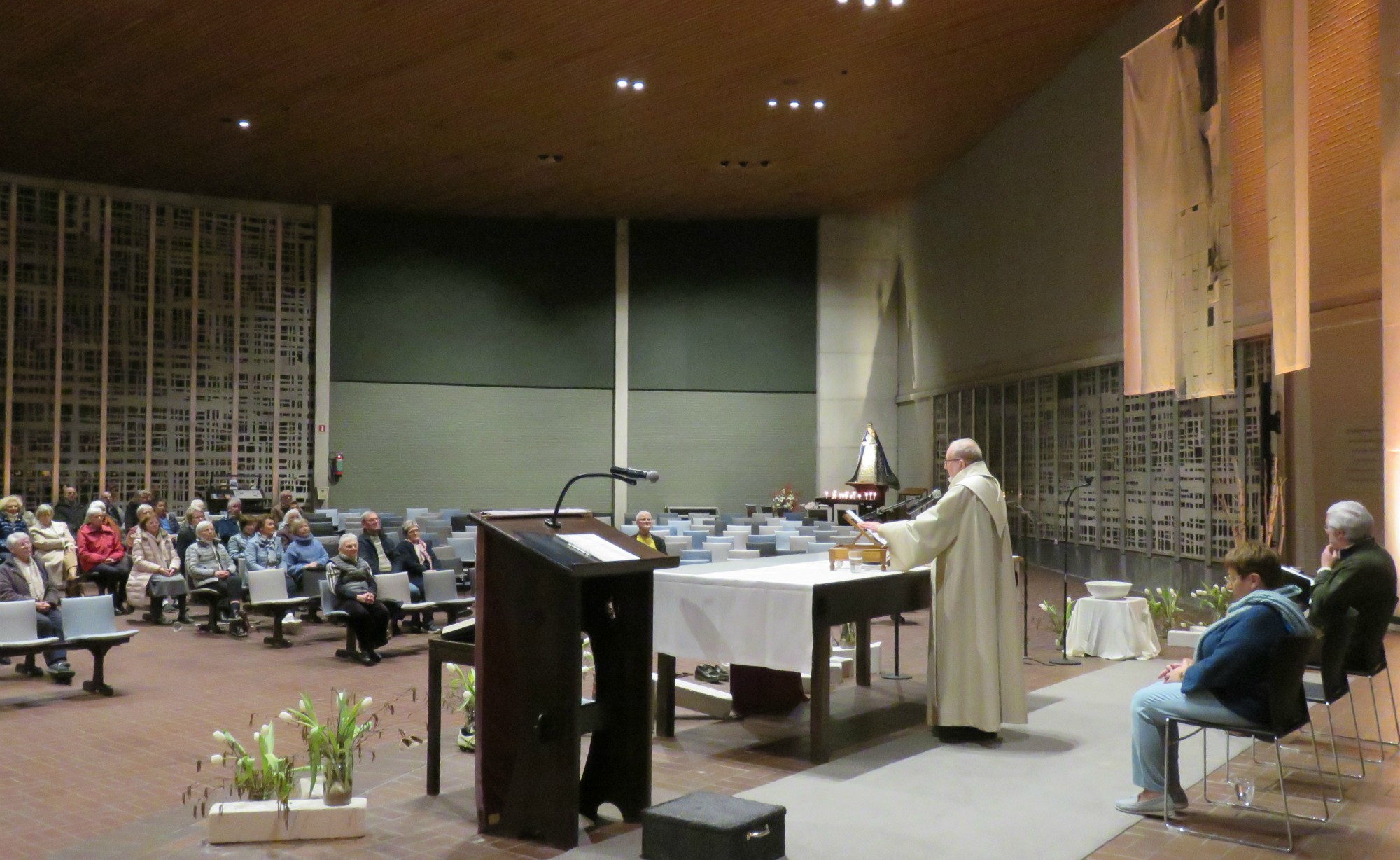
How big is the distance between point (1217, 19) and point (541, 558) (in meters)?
8.58

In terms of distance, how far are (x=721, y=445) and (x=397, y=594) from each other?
45.0 feet

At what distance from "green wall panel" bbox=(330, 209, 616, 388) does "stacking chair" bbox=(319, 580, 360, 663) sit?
513 inches

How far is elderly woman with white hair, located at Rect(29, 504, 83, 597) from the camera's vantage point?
10047mm

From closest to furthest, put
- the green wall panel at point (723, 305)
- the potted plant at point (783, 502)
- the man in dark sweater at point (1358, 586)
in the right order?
the man in dark sweater at point (1358, 586) → the potted plant at point (783, 502) → the green wall panel at point (723, 305)

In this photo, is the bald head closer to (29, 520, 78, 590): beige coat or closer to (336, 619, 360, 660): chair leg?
(336, 619, 360, 660): chair leg

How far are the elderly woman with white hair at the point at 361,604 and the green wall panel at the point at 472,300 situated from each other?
1293 centimetres

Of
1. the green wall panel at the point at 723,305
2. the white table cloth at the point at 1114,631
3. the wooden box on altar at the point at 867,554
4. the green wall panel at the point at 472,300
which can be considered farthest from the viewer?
the green wall panel at the point at 723,305

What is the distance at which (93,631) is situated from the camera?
7570 mm

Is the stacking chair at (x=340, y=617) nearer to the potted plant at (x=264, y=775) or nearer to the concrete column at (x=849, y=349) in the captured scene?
the potted plant at (x=264, y=775)

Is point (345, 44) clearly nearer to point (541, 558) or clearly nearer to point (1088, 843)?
point (541, 558)

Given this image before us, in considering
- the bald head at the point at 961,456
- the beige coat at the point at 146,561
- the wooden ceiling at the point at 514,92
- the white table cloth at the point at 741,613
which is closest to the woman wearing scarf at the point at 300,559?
the beige coat at the point at 146,561

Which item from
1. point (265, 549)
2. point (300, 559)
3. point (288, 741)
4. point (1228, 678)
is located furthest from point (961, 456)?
point (265, 549)

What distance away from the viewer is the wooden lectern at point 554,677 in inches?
161

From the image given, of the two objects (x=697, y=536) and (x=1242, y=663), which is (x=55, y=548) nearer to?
(x=697, y=536)
